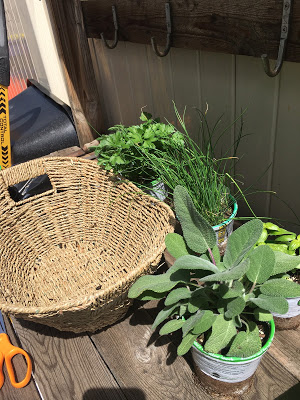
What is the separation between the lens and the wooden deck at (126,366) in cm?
86

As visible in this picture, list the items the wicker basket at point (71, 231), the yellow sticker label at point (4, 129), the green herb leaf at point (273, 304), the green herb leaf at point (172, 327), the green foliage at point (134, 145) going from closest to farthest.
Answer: the green herb leaf at point (273, 304), the green herb leaf at point (172, 327), the green foliage at point (134, 145), the wicker basket at point (71, 231), the yellow sticker label at point (4, 129)

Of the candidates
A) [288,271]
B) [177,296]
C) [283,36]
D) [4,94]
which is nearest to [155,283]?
[177,296]

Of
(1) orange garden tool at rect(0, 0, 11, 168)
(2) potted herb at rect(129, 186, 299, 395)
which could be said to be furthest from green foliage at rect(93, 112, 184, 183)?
(1) orange garden tool at rect(0, 0, 11, 168)

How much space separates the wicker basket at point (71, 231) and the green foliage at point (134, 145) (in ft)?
0.24

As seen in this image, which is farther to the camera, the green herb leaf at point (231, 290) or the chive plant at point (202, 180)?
the chive plant at point (202, 180)

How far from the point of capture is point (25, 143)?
1.84 metres

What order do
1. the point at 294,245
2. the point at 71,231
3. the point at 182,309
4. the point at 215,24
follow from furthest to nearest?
1. the point at 71,231
2. the point at 215,24
3. the point at 294,245
4. the point at 182,309

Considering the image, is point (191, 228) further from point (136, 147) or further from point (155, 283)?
point (136, 147)

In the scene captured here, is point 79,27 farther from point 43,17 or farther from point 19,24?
point 19,24

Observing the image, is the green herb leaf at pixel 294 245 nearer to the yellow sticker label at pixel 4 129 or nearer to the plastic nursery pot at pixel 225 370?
the plastic nursery pot at pixel 225 370

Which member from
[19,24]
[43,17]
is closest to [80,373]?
[43,17]

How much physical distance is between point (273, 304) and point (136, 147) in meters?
0.61

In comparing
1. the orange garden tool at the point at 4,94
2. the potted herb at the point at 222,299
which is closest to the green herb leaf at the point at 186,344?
the potted herb at the point at 222,299

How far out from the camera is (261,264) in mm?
670
